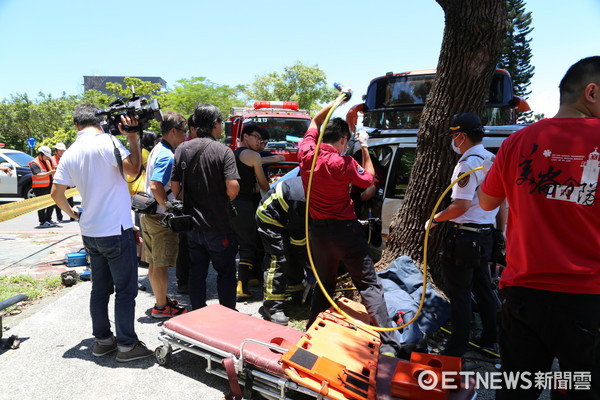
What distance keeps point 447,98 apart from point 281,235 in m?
2.20

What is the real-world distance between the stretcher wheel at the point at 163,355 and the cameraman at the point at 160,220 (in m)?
0.89

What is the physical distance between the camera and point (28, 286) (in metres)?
4.98

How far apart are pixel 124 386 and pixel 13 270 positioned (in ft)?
13.6

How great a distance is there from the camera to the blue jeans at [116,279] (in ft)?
10.3

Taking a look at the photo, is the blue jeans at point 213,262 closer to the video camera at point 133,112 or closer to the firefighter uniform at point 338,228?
the firefighter uniform at point 338,228

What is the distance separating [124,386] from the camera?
2865mm

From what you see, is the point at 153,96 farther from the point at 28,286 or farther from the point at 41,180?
the point at 28,286

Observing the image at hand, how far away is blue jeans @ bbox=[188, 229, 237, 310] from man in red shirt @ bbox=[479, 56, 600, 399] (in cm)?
230

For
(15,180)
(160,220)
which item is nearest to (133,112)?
(160,220)

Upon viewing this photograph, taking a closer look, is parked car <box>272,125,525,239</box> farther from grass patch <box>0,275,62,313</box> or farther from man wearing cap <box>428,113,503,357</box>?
grass patch <box>0,275,62,313</box>

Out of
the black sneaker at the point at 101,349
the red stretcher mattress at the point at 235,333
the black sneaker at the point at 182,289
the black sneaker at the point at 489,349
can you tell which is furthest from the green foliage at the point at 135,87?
the black sneaker at the point at 489,349

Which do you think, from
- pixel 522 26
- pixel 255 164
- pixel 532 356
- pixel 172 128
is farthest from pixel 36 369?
pixel 522 26

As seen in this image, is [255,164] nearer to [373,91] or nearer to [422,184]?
[422,184]

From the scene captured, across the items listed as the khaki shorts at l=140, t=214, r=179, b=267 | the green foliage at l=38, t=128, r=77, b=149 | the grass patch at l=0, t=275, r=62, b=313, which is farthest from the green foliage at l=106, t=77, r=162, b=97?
the khaki shorts at l=140, t=214, r=179, b=267
